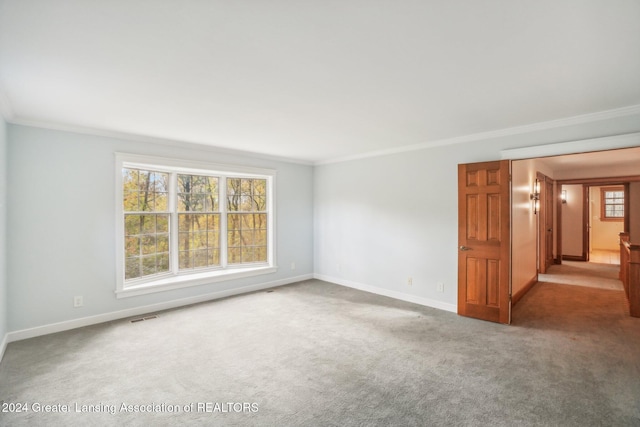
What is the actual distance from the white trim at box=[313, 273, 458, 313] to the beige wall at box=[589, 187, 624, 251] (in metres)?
9.44

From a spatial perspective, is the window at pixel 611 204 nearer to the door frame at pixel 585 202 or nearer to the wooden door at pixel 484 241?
the door frame at pixel 585 202

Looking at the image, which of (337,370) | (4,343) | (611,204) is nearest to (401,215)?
(337,370)

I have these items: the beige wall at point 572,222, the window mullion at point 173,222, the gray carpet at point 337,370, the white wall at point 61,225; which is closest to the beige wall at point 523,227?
the gray carpet at point 337,370

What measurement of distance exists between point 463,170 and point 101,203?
478cm

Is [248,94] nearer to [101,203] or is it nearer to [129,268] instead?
[101,203]

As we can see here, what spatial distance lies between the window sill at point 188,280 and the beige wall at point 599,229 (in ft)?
36.8

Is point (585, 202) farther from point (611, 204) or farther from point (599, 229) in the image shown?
point (599, 229)

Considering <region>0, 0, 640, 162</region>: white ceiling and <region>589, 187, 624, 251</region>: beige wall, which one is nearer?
<region>0, 0, 640, 162</region>: white ceiling

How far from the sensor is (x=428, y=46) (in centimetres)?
194

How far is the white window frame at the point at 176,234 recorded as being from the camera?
4012 mm

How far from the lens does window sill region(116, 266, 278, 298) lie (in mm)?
4128

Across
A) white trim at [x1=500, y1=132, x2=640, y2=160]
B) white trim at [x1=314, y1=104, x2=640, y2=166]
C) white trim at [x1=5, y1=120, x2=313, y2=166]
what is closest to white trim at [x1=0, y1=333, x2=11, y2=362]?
white trim at [x1=5, y1=120, x2=313, y2=166]

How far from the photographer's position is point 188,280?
4.61m

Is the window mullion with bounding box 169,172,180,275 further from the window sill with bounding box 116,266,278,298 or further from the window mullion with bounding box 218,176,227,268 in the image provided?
the window mullion with bounding box 218,176,227,268
